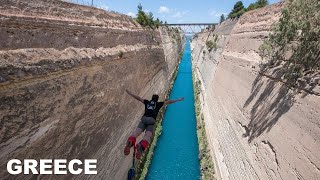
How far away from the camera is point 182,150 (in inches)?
589

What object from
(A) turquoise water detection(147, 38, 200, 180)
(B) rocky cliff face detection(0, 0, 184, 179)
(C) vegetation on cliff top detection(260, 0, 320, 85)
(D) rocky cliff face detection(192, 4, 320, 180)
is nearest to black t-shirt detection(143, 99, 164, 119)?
(B) rocky cliff face detection(0, 0, 184, 179)

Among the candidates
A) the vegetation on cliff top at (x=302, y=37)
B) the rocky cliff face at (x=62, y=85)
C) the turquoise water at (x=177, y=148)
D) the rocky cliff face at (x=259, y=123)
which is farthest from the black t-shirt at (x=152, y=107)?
the turquoise water at (x=177, y=148)

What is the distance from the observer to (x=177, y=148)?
1509 cm

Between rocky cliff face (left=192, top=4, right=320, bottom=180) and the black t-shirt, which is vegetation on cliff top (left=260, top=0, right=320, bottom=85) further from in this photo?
the black t-shirt

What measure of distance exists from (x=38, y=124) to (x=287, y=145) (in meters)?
5.04

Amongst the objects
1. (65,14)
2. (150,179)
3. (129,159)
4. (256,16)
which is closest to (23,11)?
(65,14)

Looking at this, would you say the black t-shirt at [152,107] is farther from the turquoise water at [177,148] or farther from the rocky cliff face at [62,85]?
the turquoise water at [177,148]

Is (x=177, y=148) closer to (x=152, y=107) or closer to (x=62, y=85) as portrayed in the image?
(x=152, y=107)

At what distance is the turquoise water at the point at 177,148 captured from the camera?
41.8 feet

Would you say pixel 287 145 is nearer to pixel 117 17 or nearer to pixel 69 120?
pixel 69 120

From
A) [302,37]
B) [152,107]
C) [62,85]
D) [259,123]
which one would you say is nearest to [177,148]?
[259,123]

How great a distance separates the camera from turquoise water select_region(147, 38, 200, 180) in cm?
1275

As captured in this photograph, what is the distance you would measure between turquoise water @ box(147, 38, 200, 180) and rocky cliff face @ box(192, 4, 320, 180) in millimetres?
1173

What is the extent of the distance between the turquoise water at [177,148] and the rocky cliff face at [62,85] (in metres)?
2.14
